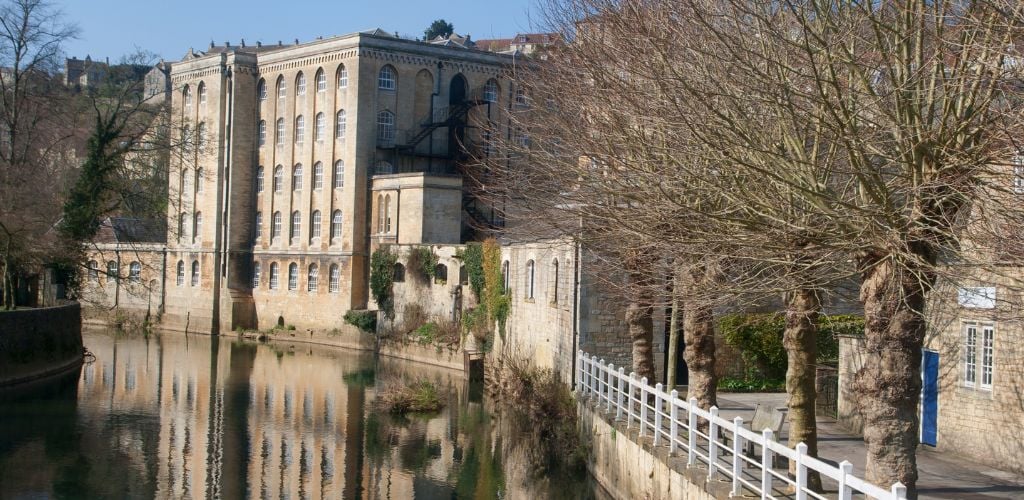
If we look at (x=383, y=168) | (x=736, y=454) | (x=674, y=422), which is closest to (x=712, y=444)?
(x=736, y=454)

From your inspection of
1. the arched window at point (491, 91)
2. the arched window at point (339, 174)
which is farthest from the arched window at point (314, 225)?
the arched window at point (491, 91)

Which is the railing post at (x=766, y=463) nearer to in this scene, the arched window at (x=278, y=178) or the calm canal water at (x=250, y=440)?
the calm canal water at (x=250, y=440)

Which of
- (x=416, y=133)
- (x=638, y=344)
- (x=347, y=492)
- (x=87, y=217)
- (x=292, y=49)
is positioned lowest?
(x=347, y=492)

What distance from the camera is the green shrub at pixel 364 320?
4600 cm

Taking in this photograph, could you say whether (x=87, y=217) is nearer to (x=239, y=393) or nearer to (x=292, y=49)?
(x=239, y=393)

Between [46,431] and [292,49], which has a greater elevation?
[292,49]

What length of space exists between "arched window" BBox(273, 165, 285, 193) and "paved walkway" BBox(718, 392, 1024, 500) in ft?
115

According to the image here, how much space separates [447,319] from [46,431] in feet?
60.8

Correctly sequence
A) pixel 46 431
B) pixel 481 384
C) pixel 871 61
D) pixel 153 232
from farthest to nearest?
pixel 153 232 < pixel 481 384 < pixel 46 431 < pixel 871 61

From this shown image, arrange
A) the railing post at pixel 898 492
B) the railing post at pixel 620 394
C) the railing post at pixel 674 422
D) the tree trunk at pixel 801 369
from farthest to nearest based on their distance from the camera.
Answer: the railing post at pixel 620 394 → the railing post at pixel 674 422 → the tree trunk at pixel 801 369 → the railing post at pixel 898 492

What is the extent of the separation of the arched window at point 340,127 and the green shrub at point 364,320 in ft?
26.2

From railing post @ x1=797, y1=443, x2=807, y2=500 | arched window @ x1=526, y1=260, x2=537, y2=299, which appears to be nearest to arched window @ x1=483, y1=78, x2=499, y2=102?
A: arched window @ x1=526, y1=260, x2=537, y2=299

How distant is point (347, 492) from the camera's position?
19.7 metres

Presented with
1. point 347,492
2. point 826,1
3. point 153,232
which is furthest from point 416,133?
point 826,1
